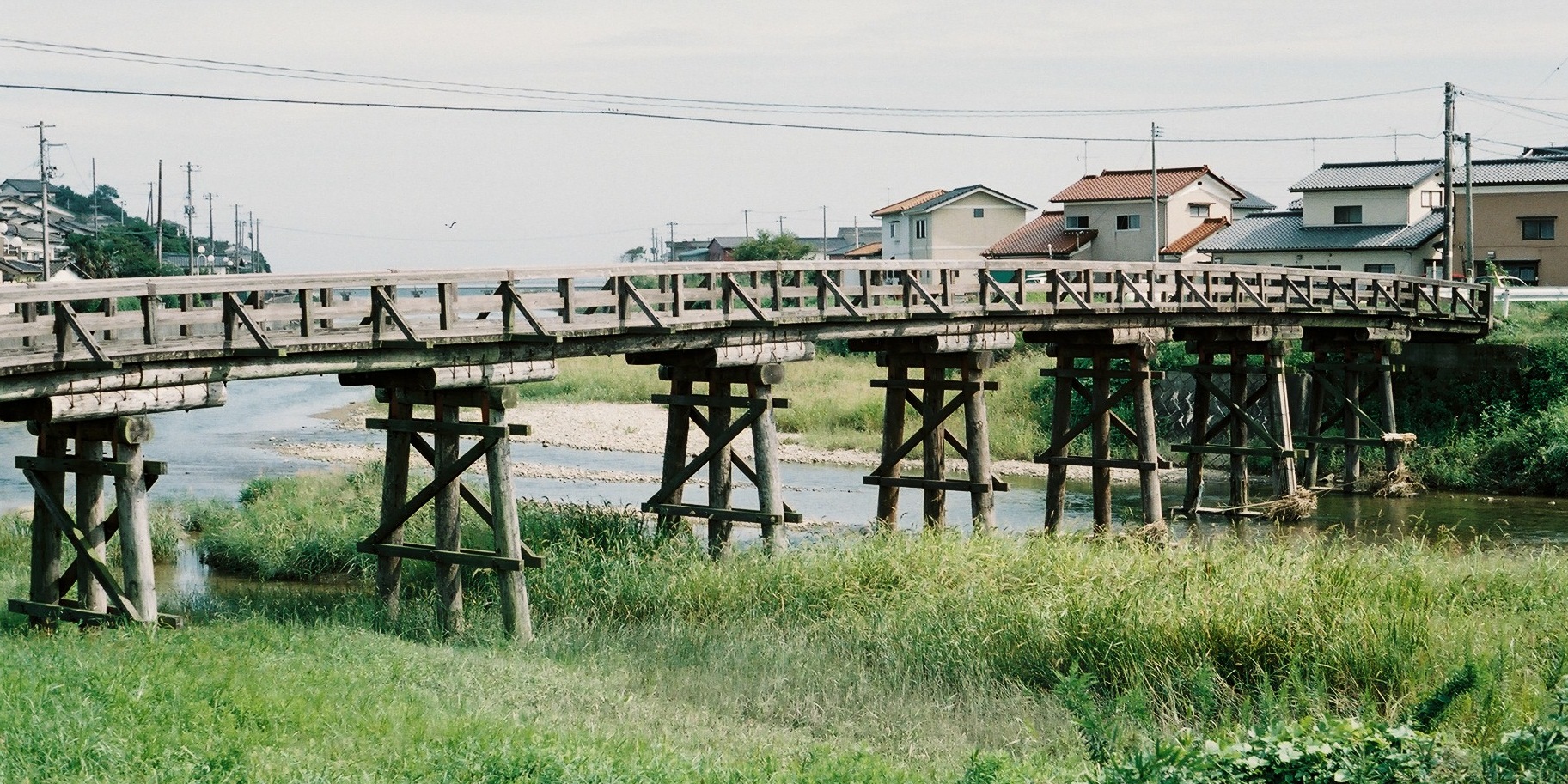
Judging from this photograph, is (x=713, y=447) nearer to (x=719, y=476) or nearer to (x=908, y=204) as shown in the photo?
(x=719, y=476)

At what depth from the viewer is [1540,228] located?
127 ft

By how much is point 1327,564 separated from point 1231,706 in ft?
8.22

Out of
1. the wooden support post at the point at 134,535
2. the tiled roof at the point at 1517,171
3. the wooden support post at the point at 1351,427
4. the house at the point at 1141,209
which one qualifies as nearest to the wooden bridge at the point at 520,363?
the wooden support post at the point at 134,535

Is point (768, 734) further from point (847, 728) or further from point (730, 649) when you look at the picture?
point (730, 649)

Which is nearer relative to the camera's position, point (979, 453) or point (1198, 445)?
point (979, 453)

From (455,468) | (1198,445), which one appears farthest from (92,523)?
(1198,445)

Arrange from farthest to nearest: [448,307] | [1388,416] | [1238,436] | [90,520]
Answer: [1388,416] < [1238,436] < [448,307] < [90,520]

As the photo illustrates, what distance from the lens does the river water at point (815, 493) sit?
22.2m

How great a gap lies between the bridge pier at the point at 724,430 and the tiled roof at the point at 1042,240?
1391 inches

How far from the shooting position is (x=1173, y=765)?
23.9 feet

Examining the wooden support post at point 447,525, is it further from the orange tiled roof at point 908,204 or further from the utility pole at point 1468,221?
the orange tiled roof at point 908,204

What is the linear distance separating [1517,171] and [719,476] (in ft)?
103

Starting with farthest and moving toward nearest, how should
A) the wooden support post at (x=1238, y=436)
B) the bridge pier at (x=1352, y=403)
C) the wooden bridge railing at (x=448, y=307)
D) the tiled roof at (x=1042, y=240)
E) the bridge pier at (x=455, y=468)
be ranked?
the tiled roof at (x=1042, y=240) < the bridge pier at (x=1352, y=403) < the wooden support post at (x=1238, y=436) < the bridge pier at (x=455, y=468) < the wooden bridge railing at (x=448, y=307)

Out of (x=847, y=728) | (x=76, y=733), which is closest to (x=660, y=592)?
(x=847, y=728)
